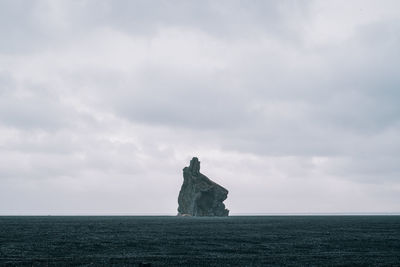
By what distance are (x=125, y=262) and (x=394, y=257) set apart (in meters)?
23.2

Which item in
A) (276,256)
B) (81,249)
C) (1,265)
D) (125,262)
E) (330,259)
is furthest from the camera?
(81,249)

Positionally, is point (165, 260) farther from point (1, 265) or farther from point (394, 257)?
point (394, 257)

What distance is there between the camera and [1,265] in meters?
33.8

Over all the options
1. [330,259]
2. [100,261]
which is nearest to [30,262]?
[100,261]

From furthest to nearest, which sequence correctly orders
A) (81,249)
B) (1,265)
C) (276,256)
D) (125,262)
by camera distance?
(81,249) → (276,256) → (125,262) → (1,265)

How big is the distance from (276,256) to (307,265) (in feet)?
21.9

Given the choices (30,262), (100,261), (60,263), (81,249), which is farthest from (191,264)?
(81,249)

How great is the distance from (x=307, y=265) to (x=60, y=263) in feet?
61.7

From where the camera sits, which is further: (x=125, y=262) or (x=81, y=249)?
(x=81, y=249)

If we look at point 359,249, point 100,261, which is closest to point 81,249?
point 100,261

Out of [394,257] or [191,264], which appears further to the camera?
[394,257]

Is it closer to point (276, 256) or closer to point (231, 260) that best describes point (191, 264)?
point (231, 260)

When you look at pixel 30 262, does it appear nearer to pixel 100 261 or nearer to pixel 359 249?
pixel 100 261

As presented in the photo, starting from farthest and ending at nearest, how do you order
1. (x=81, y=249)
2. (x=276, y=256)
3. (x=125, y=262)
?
(x=81, y=249) < (x=276, y=256) < (x=125, y=262)
